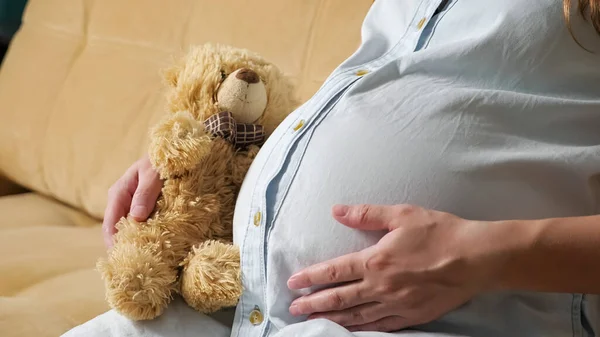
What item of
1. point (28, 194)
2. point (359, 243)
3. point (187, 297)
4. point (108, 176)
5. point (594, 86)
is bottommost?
point (28, 194)

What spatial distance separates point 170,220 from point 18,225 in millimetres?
685

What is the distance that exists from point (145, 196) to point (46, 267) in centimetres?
44

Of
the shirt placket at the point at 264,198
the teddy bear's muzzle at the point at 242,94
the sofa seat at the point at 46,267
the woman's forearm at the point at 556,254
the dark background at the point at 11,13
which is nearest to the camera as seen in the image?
the woman's forearm at the point at 556,254

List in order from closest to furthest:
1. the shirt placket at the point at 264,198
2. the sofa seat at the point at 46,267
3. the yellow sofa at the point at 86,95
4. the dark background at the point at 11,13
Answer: the shirt placket at the point at 264,198 → the sofa seat at the point at 46,267 → the yellow sofa at the point at 86,95 → the dark background at the point at 11,13

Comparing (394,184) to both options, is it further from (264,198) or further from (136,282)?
(136,282)

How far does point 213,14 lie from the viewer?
1.38 m

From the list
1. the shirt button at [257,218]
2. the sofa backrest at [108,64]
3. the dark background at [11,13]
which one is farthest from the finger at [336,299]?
the dark background at [11,13]

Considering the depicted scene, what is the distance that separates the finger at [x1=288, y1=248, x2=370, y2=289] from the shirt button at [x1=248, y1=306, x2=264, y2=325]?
0.09 m

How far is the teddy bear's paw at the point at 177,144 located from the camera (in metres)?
0.82

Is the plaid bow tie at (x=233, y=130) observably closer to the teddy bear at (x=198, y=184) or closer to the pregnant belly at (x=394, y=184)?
the teddy bear at (x=198, y=184)

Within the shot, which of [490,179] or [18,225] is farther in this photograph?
[18,225]

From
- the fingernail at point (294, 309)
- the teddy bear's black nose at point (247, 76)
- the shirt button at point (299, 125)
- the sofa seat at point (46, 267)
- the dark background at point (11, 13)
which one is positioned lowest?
the sofa seat at point (46, 267)

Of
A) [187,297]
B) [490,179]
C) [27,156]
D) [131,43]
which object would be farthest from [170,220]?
[27,156]

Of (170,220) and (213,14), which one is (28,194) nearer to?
(213,14)
